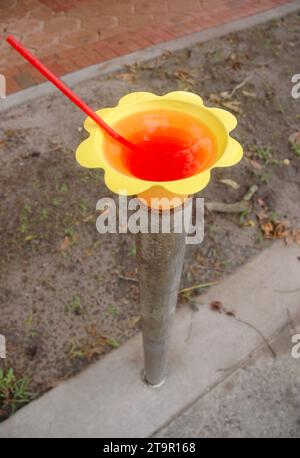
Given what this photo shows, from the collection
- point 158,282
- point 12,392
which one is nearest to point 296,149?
point 158,282

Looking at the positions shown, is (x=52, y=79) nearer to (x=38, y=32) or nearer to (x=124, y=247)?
(x=124, y=247)

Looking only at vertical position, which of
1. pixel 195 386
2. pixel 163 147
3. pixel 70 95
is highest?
pixel 70 95

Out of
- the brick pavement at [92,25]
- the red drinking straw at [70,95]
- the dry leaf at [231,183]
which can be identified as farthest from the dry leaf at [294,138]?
the red drinking straw at [70,95]

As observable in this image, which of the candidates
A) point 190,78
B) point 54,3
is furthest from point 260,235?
point 54,3

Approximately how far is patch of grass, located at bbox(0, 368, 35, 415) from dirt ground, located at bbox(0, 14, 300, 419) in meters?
0.02

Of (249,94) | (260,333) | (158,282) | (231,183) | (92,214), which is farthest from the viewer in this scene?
(249,94)

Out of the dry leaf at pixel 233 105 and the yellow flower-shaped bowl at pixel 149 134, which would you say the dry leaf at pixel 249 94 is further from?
the yellow flower-shaped bowl at pixel 149 134

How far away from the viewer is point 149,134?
119 centimetres

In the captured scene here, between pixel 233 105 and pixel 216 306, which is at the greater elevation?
pixel 233 105

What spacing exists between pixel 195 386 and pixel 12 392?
0.88 metres

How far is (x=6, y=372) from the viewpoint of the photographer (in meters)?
2.09

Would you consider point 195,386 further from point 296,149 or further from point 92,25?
point 92,25

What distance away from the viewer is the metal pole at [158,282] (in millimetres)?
1272

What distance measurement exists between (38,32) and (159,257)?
13.1 ft
